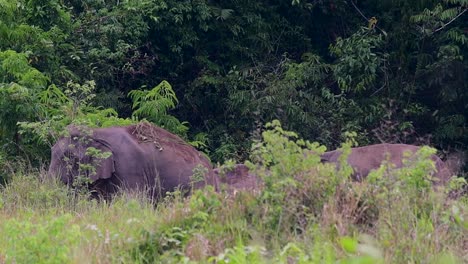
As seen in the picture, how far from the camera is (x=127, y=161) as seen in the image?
484 inches

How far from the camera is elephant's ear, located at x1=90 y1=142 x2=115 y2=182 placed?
11.4 meters

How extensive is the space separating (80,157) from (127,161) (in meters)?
0.73

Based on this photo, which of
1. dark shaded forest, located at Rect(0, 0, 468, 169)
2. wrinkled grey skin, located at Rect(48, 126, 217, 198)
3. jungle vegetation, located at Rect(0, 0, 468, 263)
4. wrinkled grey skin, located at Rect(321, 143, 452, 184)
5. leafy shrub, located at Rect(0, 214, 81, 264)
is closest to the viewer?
leafy shrub, located at Rect(0, 214, 81, 264)

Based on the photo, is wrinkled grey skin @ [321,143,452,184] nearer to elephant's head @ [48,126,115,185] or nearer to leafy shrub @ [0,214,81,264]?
elephant's head @ [48,126,115,185]

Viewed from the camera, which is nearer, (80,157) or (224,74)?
(80,157)

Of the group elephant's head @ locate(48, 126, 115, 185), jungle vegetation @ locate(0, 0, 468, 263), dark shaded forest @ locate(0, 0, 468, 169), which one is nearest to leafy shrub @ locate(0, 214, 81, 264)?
jungle vegetation @ locate(0, 0, 468, 263)

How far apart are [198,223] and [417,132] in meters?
10.9

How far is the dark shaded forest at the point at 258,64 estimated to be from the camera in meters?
16.3

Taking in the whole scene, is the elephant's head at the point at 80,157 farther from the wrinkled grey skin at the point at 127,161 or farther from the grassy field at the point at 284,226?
the grassy field at the point at 284,226

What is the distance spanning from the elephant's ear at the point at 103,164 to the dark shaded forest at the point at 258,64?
2.98 metres

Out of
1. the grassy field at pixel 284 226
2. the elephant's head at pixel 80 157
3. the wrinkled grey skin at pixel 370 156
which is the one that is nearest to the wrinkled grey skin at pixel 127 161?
the elephant's head at pixel 80 157

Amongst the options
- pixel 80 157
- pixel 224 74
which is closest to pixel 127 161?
pixel 80 157

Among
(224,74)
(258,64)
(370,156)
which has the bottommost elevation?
(370,156)

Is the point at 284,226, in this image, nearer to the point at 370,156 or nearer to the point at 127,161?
the point at 127,161
